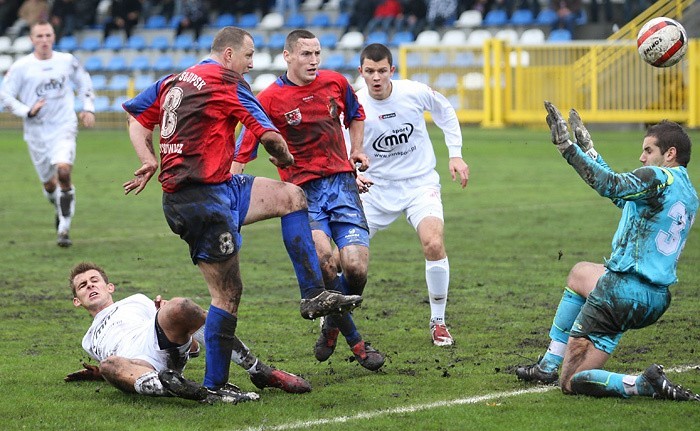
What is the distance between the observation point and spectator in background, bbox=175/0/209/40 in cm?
3612

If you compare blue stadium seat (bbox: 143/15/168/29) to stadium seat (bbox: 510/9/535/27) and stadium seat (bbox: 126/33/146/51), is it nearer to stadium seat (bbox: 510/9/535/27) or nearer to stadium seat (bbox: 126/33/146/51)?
stadium seat (bbox: 126/33/146/51)

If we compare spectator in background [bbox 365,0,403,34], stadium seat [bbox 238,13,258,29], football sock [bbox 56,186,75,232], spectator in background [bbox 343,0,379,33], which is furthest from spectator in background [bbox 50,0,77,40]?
football sock [bbox 56,186,75,232]

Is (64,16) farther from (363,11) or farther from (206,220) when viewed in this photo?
(206,220)

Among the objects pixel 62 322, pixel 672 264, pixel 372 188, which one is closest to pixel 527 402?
pixel 672 264

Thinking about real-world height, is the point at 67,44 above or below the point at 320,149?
above

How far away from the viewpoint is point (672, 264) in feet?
21.3

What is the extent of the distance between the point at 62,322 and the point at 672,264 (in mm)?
4834

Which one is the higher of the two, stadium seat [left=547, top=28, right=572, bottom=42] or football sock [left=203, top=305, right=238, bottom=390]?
stadium seat [left=547, top=28, right=572, bottom=42]

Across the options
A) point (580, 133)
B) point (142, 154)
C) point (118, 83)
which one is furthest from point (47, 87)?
point (118, 83)

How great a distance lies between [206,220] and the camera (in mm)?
6410

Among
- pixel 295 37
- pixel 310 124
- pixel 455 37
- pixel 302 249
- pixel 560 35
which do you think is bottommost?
pixel 302 249

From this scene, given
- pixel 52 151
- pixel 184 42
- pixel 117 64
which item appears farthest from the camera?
pixel 117 64

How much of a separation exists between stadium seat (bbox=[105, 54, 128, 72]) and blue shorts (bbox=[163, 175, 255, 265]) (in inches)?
1238

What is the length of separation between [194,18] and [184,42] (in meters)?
0.88
